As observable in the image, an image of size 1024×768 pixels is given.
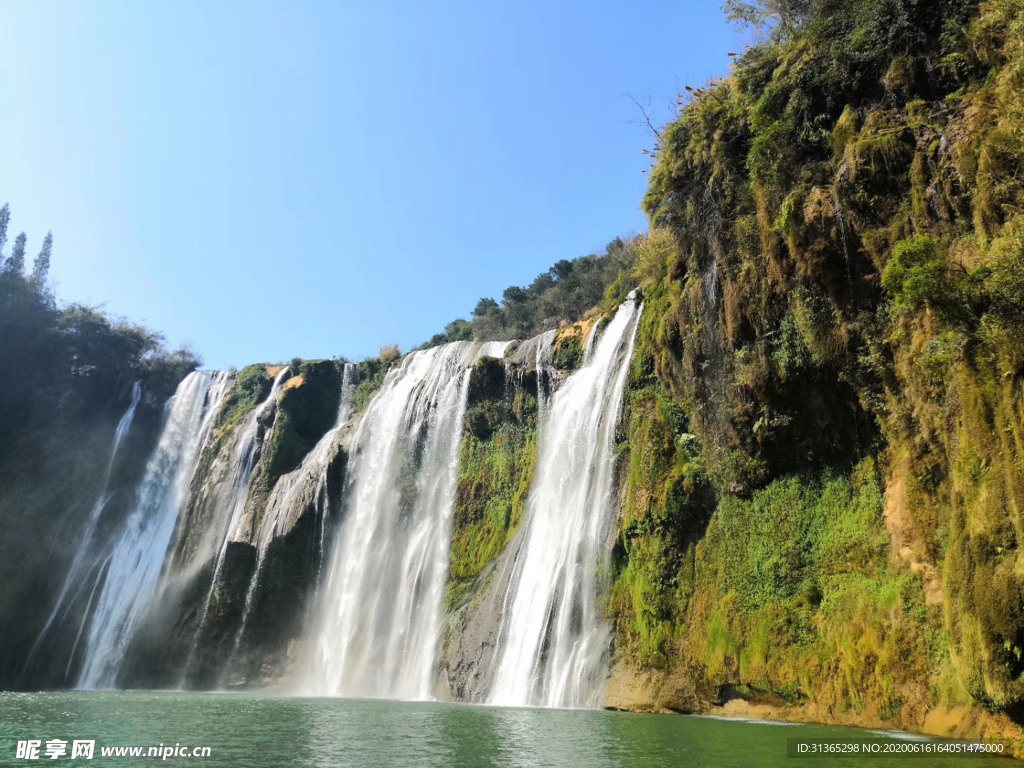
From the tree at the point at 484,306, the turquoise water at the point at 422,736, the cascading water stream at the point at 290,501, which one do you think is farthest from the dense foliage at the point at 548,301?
the turquoise water at the point at 422,736

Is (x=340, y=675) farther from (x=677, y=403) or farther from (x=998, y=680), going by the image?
(x=998, y=680)

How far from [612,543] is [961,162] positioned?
35.9ft

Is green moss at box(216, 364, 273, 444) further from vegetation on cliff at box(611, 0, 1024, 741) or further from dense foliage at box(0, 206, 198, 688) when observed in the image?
vegetation on cliff at box(611, 0, 1024, 741)

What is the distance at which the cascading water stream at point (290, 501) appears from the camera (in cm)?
2811

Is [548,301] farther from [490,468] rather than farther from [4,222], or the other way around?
[4,222]

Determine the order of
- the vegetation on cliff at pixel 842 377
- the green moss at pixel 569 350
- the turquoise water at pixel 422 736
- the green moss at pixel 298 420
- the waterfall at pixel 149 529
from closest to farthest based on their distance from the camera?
1. the turquoise water at pixel 422 736
2. the vegetation on cliff at pixel 842 377
3. the green moss at pixel 569 350
4. the waterfall at pixel 149 529
5. the green moss at pixel 298 420

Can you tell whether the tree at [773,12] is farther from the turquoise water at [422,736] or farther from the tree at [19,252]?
the tree at [19,252]

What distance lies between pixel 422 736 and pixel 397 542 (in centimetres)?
1532

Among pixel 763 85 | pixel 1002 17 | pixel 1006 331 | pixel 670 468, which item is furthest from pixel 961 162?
pixel 670 468

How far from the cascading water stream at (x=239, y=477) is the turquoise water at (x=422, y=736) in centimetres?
1272

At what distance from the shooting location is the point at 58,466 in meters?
36.5

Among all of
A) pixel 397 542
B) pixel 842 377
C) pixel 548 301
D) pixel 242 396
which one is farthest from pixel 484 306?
pixel 842 377

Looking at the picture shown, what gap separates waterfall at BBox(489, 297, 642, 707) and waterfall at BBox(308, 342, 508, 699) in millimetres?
4166

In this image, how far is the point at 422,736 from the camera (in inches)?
429
